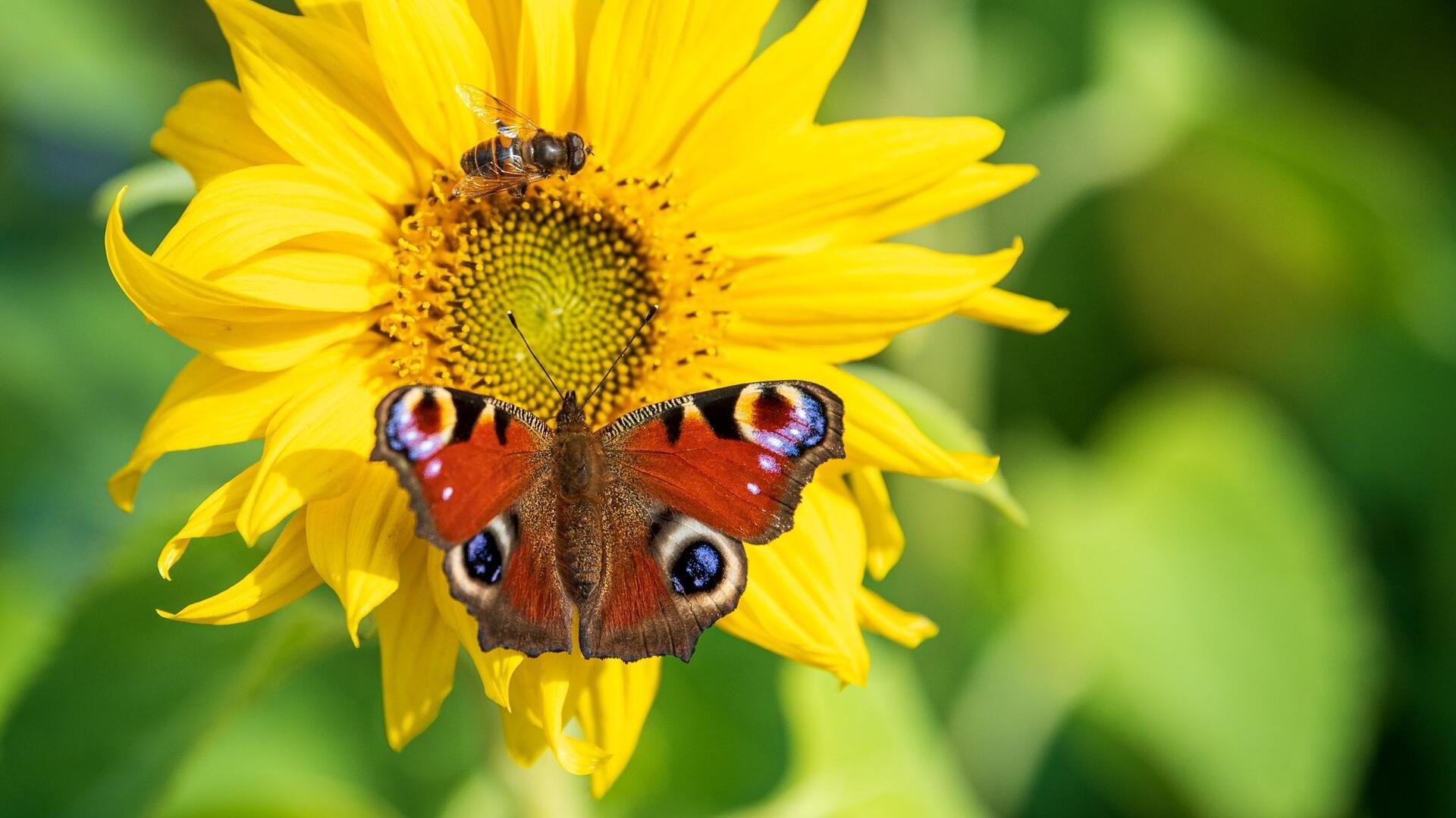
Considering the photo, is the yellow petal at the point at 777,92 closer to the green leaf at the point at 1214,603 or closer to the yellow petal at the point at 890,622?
the yellow petal at the point at 890,622

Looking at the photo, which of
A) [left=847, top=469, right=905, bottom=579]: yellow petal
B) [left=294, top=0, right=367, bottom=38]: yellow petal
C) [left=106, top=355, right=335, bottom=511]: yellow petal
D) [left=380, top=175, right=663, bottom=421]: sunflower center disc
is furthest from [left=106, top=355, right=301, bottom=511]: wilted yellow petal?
[left=847, top=469, right=905, bottom=579]: yellow petal

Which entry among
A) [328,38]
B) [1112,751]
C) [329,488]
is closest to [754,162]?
[328,38]

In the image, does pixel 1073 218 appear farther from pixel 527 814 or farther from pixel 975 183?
pixel 527 814

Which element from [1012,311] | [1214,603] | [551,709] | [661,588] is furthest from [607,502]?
[1214,603]

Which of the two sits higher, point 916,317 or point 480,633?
point 916,317

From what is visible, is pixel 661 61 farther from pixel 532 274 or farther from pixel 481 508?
pixel 481 508

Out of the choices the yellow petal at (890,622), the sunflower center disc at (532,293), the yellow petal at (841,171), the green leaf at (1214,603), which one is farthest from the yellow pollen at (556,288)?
the green leaf at (1214,603)

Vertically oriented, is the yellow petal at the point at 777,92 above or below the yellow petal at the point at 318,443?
above
